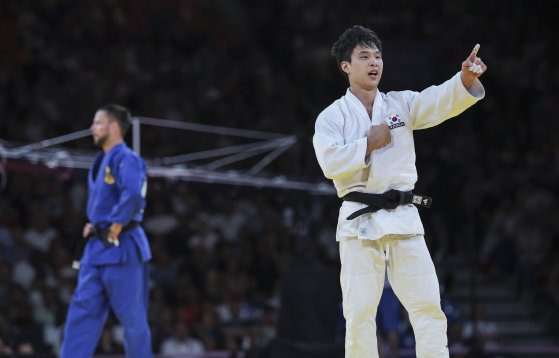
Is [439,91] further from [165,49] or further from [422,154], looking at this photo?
[165,49]

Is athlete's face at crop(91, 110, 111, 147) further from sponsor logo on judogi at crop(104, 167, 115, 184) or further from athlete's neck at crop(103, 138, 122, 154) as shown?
sponsor logo on judogi at crop(104, 167, 115, 184)

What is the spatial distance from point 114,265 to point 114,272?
1.6 inches

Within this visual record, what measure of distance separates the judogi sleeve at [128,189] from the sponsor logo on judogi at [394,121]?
1817mm

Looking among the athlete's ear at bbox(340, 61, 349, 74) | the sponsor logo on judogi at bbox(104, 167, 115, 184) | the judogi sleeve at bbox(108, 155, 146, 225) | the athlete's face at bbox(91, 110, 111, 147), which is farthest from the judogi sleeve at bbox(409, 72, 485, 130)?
the athlete's face at bbox(91, 110, 111, 147)

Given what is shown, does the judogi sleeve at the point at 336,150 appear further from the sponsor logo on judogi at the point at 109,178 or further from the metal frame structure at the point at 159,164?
the metal frame structure at the point at 159,164

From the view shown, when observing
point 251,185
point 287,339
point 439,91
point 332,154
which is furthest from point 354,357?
point 251,185

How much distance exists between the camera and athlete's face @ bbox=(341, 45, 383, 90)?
4273 millimetres

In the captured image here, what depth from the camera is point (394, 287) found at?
165 inches

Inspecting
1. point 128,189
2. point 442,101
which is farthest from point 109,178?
point 442,101

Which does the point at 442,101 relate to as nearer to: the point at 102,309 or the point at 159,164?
the point at 102,309

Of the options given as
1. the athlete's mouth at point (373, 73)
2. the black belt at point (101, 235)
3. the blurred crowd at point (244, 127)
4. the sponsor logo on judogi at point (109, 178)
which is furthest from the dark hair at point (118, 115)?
the blurred crowd at point (244, 127)

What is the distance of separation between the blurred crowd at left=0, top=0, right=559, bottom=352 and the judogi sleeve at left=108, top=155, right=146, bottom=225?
2360 millimetres

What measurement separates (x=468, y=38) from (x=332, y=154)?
27.0ft

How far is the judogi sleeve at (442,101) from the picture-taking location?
13.7 feet
